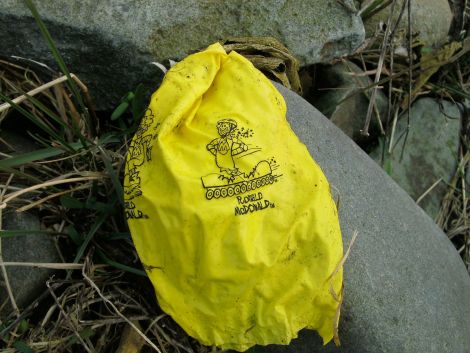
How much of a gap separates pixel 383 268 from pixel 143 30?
0.95m

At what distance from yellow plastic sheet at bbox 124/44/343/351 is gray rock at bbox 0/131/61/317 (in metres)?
0.31

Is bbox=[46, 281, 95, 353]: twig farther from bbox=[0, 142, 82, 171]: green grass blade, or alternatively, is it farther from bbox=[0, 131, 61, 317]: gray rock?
bbox=[0, 142, 82, 171]: green grass blade

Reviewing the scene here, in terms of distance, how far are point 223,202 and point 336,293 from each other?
0.34m

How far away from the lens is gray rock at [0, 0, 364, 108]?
1.40m

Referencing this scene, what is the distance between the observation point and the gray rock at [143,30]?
4.58 ft

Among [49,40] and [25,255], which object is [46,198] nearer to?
[25,255]

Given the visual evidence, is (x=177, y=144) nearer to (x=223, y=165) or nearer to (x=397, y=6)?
(x=223, y=165)

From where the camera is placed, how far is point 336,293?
1.13m

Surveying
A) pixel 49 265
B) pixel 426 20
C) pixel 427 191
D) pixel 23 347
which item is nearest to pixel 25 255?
pixel 49 265

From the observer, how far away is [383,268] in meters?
1.33

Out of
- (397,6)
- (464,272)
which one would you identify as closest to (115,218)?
(464,272)

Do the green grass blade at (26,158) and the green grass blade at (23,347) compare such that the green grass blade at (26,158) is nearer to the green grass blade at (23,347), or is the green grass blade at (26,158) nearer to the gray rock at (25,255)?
the gray rock at (25,255)

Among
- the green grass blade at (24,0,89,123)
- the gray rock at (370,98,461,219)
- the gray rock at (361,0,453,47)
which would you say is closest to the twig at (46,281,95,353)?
the green grass blade at (24,0,89,123)

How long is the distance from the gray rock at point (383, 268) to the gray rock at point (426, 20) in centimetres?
73
